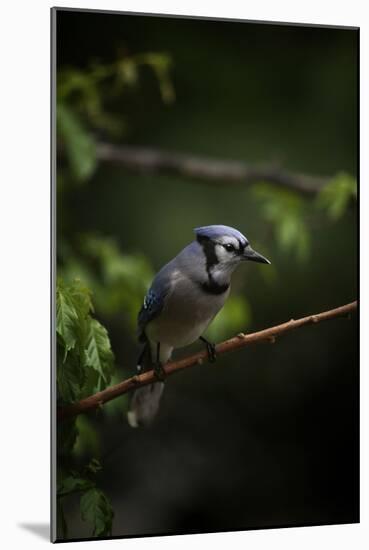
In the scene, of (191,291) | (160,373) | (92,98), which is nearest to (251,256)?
(191,291)

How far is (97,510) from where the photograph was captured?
412 centimetres

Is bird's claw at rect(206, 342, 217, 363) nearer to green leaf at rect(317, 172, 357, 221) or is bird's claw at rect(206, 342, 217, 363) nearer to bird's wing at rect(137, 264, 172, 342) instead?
bird's wing at rect(137, 264, 172, 342)

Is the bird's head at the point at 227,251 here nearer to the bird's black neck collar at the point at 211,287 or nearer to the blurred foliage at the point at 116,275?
the bird's black neck collar at the point at 211,287

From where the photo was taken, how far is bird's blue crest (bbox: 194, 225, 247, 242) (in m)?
4.18

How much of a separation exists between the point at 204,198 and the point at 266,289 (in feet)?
1.54

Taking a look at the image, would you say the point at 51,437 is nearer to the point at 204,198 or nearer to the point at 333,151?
the point at 204,198

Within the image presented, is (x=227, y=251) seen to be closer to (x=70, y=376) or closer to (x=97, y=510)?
(x=70, y=376)

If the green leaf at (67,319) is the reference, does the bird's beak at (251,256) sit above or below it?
above

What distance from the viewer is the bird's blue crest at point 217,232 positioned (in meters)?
4.18

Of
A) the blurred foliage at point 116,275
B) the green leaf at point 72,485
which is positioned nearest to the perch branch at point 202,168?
the blurred foliage at point 116,275

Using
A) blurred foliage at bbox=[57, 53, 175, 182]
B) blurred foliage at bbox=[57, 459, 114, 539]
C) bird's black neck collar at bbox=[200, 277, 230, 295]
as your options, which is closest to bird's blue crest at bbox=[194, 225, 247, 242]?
bird's black neck collar at bbox=[200, 277, 230, 295]

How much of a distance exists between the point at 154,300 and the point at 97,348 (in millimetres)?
414

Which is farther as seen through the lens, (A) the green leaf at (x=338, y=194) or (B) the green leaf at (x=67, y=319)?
(A) the green leaf at (x=338, y=194)

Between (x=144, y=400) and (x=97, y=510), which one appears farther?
(x=144, y=400)
